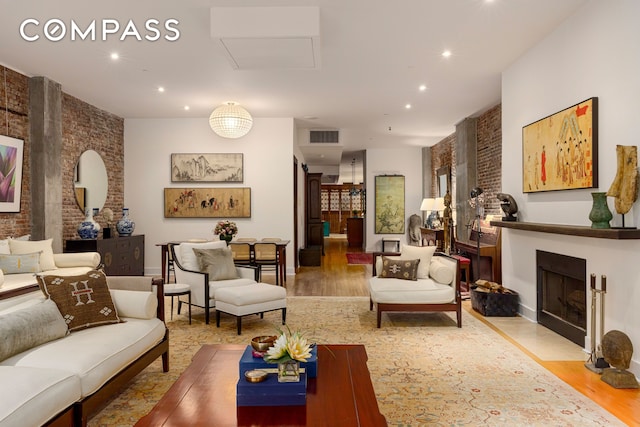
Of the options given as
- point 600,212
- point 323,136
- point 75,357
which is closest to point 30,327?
point 75,357

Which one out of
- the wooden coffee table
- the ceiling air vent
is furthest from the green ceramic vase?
the ceiling air vent

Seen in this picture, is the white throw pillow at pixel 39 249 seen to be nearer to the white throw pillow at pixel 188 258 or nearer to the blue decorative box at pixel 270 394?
the white throw pillow at pixel 188 258

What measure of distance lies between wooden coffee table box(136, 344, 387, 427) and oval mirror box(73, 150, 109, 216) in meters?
5.68

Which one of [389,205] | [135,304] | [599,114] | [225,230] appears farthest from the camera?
[389,205]

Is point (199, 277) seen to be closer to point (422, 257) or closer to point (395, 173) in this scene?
point (422, 257)

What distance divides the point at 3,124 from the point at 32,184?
85cm

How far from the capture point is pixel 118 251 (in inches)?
283

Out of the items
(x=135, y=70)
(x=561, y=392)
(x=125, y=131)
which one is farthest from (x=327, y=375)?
(x=125, y=131)

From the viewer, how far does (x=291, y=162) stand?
832 cm

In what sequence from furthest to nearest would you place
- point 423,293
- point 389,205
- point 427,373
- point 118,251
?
1. point 389,205
2. point 118,251
3. point 423,293
4. point 427,373

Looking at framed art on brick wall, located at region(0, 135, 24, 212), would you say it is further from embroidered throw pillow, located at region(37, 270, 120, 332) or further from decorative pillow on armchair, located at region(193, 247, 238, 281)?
embroidered throw pillow, located at region(37, 270, 120, 332)

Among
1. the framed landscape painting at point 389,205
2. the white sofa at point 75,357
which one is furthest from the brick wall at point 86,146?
the framed landscape painting at point 389,205

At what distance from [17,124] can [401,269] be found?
5.29m

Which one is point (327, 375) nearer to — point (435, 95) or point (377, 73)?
point (377, 73)
